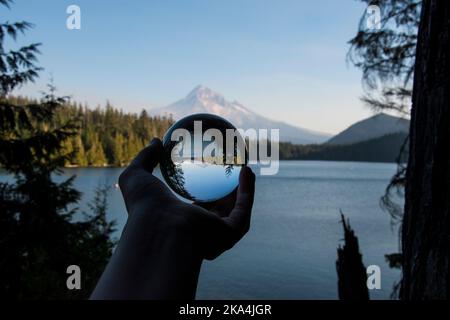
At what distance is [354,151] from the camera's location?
113000 millimetres

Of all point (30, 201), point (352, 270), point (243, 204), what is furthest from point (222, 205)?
point (352, 270)

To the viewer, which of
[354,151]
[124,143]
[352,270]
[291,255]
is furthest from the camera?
[354,151]

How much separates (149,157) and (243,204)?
0.43 metres

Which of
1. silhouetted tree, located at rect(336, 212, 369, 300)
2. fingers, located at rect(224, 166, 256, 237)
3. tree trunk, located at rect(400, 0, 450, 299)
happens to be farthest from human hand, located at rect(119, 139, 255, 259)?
silhouetted tree, located at rect(336, 212, 369, 300)

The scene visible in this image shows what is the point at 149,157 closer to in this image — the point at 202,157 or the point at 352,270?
the point at 202,157

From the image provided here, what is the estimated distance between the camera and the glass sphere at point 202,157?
1833 mm

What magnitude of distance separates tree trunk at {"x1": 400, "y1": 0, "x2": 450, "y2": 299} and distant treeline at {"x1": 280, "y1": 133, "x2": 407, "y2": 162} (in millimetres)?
100272

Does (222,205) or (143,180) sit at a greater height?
(143,180)

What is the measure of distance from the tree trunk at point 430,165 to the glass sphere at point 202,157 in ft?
3.07

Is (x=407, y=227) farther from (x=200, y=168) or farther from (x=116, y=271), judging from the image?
(x=116, y=271)

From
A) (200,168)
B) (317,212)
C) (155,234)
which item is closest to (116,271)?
(155,234)

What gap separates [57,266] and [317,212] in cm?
2666

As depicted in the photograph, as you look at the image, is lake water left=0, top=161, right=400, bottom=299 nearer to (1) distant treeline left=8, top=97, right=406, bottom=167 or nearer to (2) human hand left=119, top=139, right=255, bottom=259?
(1) distant treeline left=8, top=97, right=406, bottom=167

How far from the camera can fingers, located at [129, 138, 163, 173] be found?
1.52m
